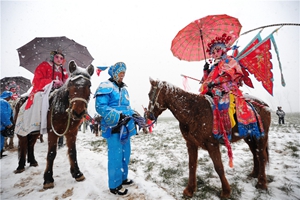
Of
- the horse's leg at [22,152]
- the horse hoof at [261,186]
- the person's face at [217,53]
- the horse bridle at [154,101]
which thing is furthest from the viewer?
the horse's leg at [22,152]

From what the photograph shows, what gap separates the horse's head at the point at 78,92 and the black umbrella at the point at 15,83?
8519 mm

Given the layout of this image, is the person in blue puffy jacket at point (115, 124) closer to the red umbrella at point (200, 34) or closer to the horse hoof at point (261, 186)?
the red umbrella at point (200, 34)

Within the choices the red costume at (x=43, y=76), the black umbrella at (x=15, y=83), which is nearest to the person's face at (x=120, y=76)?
the red costume at (x=43, y=76)

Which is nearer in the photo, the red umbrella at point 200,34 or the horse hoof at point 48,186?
the horse hoof at point 48,186

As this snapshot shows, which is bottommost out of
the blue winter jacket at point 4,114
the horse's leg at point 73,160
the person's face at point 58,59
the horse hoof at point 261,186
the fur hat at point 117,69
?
the horse hoof at point 261,186

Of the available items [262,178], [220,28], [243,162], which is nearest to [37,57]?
[220,28]

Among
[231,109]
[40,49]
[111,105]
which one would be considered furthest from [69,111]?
[231,109]

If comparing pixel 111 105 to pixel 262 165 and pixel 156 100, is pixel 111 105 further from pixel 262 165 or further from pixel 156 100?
pixel 262 165

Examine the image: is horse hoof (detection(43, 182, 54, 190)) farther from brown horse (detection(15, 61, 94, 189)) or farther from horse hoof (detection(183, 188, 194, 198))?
horse hoof (detection(183, 188, 194, 198))

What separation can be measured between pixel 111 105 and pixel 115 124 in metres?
0.49

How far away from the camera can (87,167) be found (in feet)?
13.6

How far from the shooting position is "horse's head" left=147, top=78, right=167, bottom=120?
9.47 feet

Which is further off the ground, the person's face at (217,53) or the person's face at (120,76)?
the person's face at (217,53)

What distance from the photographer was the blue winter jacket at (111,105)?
8.29 ft
